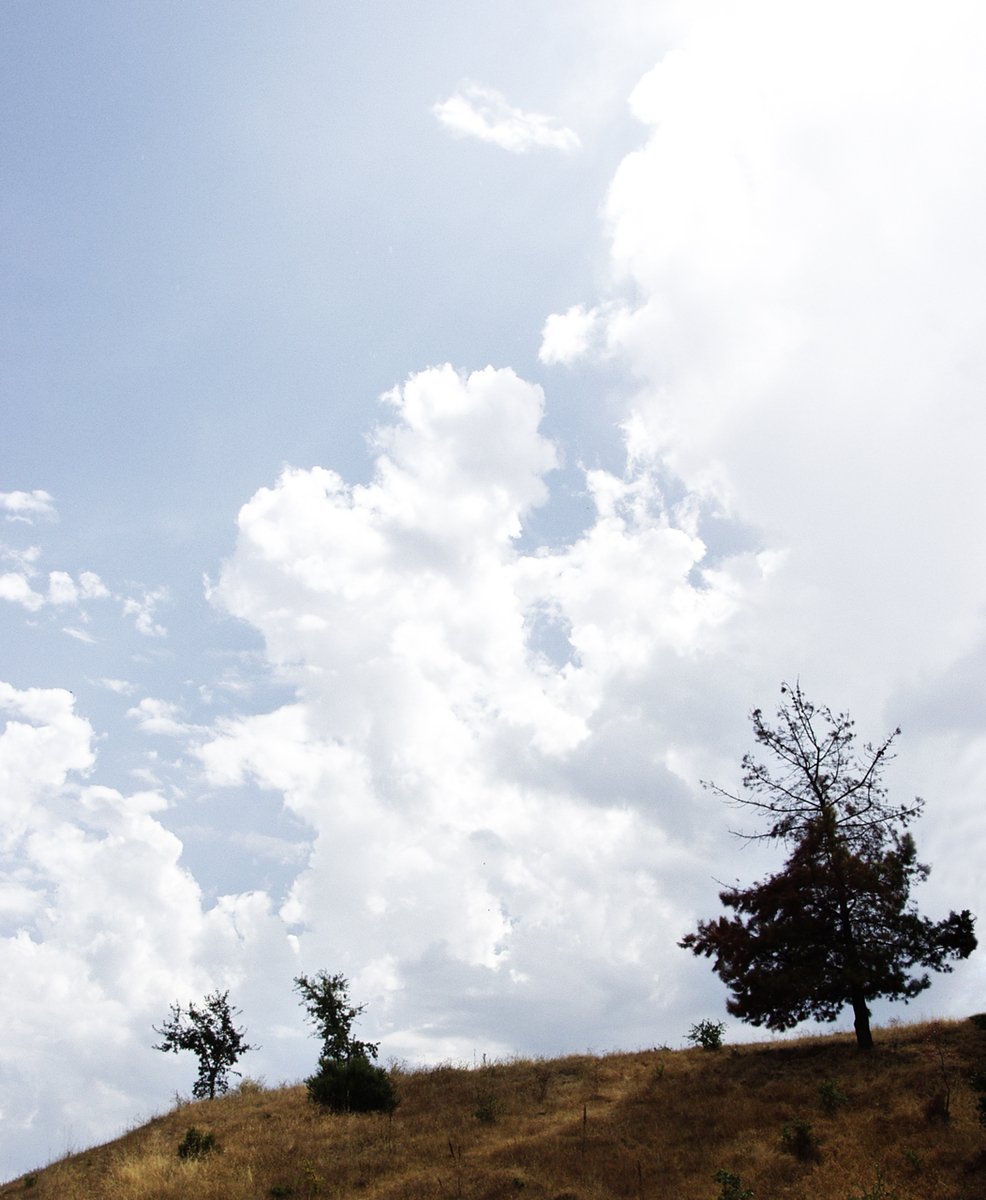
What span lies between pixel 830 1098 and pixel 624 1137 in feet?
18.3

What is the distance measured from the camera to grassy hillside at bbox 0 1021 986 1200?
784 inches

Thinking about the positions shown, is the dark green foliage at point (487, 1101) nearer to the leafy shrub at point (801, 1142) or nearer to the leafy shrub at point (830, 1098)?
the leafy shrub at point (801, 1142)

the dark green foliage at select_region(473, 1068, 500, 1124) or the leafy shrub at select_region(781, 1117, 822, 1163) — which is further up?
the dark green foliage at select_region(473, 1068, 500, 1124)

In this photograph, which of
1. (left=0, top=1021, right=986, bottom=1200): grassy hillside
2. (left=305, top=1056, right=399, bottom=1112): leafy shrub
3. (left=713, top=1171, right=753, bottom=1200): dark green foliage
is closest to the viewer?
(left=713, top=1171, right=753, bottom=1200): dark green foliage

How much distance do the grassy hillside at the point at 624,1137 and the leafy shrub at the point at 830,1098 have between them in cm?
8

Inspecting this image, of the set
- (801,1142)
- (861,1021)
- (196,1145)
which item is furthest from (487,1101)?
(861,1021)

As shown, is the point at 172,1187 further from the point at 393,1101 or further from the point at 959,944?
the point at 959,944

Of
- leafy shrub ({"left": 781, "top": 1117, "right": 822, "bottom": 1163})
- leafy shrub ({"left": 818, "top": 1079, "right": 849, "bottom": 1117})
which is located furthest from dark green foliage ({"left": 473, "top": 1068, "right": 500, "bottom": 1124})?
leafy shrub ({"left": 818, "top": 1079, "right": 849, "bottom": 1117})

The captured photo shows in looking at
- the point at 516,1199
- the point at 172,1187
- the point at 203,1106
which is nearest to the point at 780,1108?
the point at 516,1199

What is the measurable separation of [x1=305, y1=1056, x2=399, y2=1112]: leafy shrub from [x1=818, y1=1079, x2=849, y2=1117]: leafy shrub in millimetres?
13630

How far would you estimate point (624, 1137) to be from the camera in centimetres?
2320

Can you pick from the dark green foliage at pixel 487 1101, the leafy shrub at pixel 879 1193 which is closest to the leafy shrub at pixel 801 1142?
the leafy shrub at pixel 879 1193

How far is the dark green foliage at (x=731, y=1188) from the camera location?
18062 mm

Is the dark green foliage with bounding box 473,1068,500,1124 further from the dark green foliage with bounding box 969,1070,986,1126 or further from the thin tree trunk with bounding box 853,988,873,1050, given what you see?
the dark green foliage with bounding box 969,1070,986,1126
